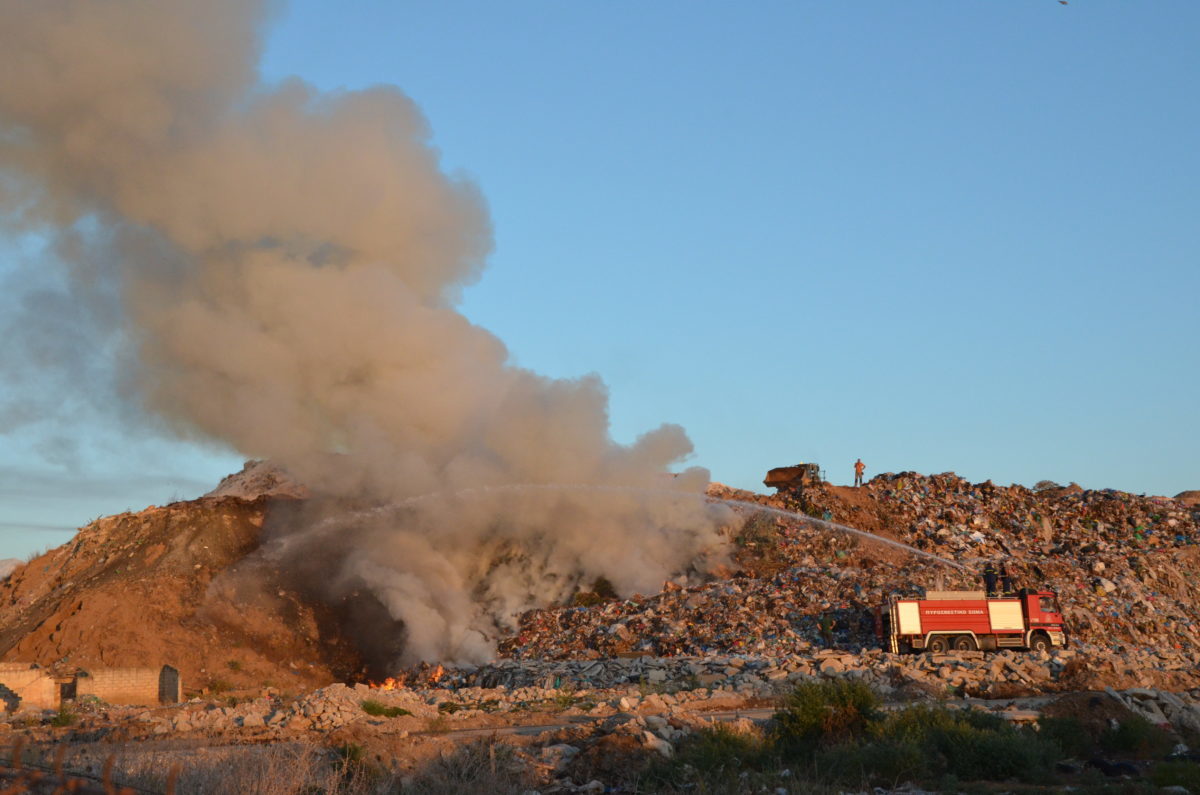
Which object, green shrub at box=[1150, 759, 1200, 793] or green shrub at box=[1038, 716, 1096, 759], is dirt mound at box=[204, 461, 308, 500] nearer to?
green shrub at box=[1038, 716, 1096, 759]

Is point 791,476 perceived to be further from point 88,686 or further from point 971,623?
point 88,686

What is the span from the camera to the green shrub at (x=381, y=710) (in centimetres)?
1892

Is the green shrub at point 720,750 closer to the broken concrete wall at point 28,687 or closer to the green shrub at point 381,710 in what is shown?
Result: the green shrub at point 381,710

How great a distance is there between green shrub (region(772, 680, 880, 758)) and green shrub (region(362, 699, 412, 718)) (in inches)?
320

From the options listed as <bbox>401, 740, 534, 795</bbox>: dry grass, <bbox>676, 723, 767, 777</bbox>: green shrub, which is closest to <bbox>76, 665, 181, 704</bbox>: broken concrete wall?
<bbox>401, 740, 534, 795</bbox>: dry grass

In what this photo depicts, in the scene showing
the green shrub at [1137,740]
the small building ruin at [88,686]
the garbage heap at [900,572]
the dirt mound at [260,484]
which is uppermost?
the dirt mound at [260,484]

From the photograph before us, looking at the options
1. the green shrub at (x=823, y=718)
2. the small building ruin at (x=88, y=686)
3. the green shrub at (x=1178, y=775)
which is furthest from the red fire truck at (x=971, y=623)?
the small building ruin at (x=88, y=686)

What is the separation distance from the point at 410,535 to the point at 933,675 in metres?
17.4

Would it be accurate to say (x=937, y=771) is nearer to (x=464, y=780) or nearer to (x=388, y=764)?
(x=464, y=780)

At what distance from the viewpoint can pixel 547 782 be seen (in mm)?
11766

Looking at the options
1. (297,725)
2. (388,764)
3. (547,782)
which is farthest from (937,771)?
(297,725)

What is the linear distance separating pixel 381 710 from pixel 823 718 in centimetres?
898

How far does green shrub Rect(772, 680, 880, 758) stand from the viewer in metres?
13.2

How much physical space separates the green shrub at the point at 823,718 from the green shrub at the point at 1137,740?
9.92 ft
